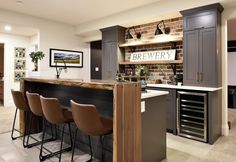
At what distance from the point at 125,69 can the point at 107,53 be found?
2.32 ft

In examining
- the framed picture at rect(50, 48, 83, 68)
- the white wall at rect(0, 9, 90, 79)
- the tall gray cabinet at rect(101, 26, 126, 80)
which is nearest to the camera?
the white wall at rect(0, 9, 90, 79)

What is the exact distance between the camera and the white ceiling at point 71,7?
14.0 feet

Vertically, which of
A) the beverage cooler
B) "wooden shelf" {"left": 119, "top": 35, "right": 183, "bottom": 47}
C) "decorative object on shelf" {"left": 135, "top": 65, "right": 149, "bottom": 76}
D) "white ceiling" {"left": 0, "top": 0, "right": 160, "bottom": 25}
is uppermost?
"white ceiling" {"left": 0, "top": 0, "right": 160, "bottom": 25}

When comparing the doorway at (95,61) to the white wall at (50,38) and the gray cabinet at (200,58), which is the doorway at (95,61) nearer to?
the white wall at (50,38)

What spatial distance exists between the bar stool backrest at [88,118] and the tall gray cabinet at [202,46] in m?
2.47

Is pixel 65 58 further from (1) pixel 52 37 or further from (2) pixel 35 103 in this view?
(2) pixel 35 103

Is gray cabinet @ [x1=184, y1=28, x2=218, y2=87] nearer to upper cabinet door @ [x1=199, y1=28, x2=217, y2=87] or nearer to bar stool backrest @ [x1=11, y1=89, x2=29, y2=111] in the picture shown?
upper cabinet door @ [x1=199, y1=28, x2=217, y2=87]

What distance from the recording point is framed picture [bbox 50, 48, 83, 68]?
587cm

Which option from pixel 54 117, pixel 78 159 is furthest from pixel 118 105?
pixel 78 159

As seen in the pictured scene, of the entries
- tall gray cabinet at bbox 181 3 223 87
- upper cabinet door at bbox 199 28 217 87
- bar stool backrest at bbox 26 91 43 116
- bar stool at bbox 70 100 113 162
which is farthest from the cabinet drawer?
bar stool backrest at bbox 26 91 43 116

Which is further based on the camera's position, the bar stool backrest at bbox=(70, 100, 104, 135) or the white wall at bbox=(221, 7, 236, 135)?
Answer: the white wall at bbox=(221, 7, 236, 135)

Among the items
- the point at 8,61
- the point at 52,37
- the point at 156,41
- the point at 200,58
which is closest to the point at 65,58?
the point at 52,37

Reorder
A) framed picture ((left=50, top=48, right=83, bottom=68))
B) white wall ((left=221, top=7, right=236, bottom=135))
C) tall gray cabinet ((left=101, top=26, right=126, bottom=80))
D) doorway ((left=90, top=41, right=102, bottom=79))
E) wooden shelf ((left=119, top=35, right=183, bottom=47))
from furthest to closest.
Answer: doorway ((left=90, top=41, right=102, bottom=79)), framed picture ((left=50, top=48, right=83, bottom=68)), tall gray cabinet ((left=101, top=26, right=126, bottom=80)), wooden shelf ((left=119, top=35, right=183, bottom=47)), white wall ((left=221, top=7, right=236, bottom=135))

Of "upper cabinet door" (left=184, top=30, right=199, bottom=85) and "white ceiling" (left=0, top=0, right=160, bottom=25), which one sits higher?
"white ceiling" (left=0, top=0, right=160, bottom=25)
